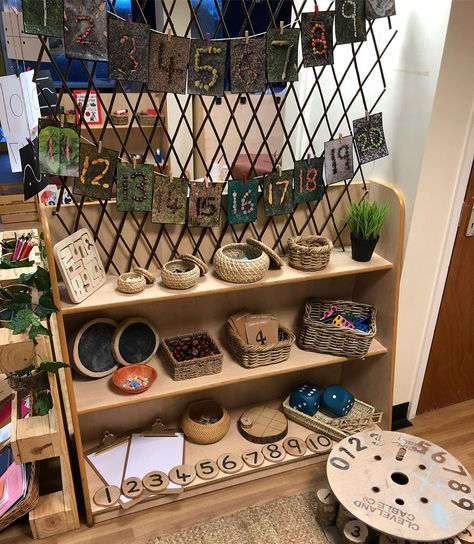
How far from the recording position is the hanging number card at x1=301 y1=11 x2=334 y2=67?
146 centimetres

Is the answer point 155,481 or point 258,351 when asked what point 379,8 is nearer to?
point 258,351

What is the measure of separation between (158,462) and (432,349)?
1.20 metres

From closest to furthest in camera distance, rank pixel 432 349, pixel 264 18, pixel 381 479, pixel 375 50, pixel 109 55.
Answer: pixel 109 55 → pixel 381 479 → pixel 375 50 → pixel 432 349 → pixel 264 18

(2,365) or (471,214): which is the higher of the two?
(471,214)

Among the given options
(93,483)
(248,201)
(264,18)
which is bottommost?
(93,483)

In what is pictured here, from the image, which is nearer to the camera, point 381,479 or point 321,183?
point 381,479

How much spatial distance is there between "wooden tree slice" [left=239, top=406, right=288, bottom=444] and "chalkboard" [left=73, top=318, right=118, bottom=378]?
1.94 feet

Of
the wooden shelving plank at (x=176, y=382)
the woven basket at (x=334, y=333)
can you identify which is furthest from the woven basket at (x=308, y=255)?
the wooden shelving plank at (x=176, y=382)

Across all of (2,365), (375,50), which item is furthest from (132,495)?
(375,50)

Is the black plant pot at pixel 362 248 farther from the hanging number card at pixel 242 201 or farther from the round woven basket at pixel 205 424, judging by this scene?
the round woven basket at pixel 205 424

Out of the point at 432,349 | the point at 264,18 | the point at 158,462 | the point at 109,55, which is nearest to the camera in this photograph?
the point at 109,55

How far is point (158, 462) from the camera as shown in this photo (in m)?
1.79

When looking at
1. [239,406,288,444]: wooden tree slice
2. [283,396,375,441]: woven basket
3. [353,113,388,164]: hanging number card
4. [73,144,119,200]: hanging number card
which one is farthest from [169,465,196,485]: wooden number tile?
[353,113,388,164]: hanging number card

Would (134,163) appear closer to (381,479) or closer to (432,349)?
(381,479)
